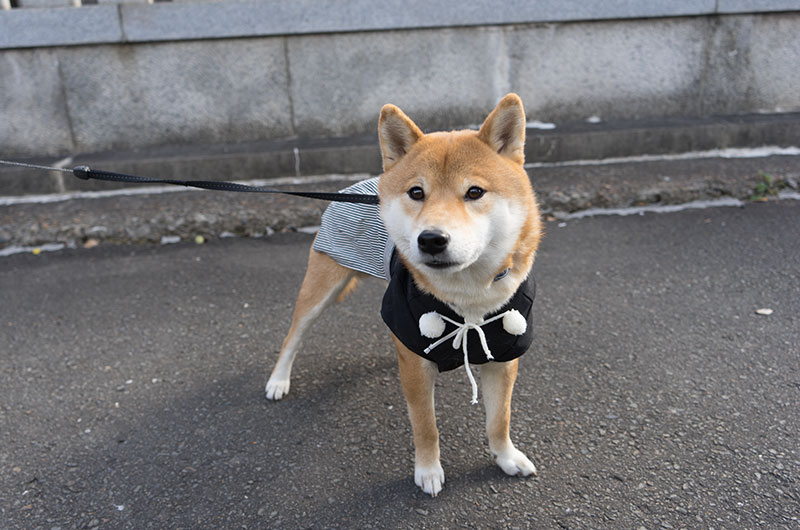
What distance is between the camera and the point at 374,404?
313cm

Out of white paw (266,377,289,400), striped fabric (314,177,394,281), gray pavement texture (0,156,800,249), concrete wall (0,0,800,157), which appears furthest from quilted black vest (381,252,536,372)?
concrete wall (0,0,800,157)

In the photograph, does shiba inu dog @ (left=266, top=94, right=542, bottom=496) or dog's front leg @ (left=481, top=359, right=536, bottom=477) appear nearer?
shiba inu dog @ (left=266, top=94, right=542, bottom=496)

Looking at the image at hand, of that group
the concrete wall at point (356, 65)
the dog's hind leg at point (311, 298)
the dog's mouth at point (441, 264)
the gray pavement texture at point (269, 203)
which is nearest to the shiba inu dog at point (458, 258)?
the dog's mouth at point (441, 264)

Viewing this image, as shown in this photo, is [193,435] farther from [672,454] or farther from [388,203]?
[672,454]

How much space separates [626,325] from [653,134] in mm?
3372

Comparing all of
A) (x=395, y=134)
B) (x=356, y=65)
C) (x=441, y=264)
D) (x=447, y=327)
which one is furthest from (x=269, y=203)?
(x=441, y=264)

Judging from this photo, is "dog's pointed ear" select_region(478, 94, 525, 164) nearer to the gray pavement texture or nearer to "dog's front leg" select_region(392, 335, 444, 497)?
"dog's front leg" select_region(392, 335, 444, 497)

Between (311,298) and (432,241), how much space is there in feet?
4.31

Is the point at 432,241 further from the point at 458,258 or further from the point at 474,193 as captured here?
the point at 474,193

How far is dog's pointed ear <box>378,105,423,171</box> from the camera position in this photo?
2.27 meters

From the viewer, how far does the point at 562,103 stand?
6824mm

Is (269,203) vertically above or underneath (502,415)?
above

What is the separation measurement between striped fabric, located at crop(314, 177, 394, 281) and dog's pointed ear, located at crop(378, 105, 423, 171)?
1.44 feet

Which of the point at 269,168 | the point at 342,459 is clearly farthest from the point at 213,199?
the point at 342,459
